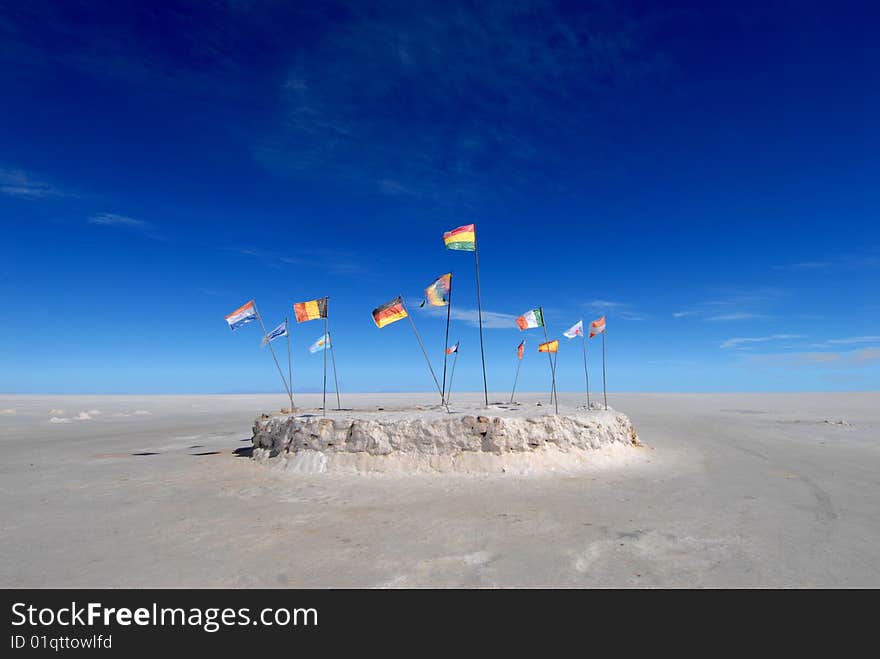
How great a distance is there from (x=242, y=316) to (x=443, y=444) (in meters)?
9.90

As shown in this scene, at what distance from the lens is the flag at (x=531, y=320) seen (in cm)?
2042

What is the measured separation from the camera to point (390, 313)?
56.2 feet

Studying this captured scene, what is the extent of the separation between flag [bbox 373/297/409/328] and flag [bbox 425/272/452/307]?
59.5 inches

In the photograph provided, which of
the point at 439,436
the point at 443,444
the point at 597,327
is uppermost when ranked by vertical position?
the point at 597,327

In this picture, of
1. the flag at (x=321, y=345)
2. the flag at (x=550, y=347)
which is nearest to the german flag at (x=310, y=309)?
the flag at (x=321, y=345)

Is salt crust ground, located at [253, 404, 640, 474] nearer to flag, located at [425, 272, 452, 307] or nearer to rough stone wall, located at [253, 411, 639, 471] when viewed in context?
rough stone wall, located at [253, 411, 639, 471]

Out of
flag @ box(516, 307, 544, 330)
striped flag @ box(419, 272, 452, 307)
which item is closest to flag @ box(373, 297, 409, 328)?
striped flag @ box(419, 272, 452, 307)

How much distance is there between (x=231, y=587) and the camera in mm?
6133

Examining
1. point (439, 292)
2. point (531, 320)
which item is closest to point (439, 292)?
point (439, 292)

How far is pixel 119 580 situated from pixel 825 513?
42.9 feet

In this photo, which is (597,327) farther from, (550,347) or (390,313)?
(390,313)

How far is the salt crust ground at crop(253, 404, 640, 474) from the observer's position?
45.7 ft
